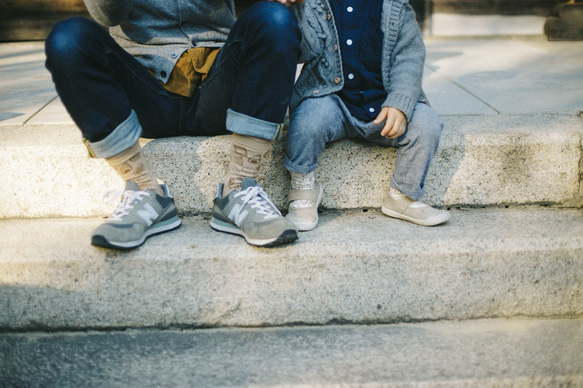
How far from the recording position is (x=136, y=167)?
1.38 metres

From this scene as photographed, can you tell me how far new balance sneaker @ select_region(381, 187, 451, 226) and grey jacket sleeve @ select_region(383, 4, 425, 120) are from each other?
10.8 inches

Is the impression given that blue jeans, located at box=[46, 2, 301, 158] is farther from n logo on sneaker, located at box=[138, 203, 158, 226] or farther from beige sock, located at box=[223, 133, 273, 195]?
n logo on sneaker, located at box=[138, 203, 158, 226]

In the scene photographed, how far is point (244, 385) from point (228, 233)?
0.47 m

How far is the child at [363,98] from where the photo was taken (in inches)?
56.2

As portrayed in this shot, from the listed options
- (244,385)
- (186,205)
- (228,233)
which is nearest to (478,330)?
(244,385)

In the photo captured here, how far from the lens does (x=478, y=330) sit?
1287mm

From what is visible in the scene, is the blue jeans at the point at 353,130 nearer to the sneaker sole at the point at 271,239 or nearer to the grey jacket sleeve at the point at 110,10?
the sneaker sole at the point at 271,239

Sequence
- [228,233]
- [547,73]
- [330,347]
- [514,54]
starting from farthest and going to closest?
[514,54], [547,73], [228,233], [330,347]

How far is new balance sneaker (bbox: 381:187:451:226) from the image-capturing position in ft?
4.76

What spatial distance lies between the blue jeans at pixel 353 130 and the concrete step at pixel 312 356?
0.48 metres

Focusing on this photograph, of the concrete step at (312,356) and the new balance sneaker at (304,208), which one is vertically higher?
the new balance sneaker at (304,208)

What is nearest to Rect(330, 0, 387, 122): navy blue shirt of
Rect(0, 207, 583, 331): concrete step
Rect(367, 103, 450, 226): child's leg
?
Rect(367, 103, 450, 226): child's leg

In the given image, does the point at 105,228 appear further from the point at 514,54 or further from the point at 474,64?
the point at 514,54

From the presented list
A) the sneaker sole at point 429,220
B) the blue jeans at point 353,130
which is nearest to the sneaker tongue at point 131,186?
the blue jeans at point 353,130
